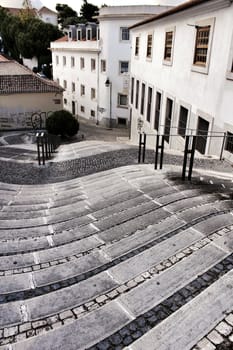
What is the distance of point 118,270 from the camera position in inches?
145

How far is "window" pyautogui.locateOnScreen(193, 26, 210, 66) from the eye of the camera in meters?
9.46

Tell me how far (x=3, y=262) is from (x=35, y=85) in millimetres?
18219

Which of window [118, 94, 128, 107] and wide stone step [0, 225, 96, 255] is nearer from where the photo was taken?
wide stone step [0, 225, 96, 255]

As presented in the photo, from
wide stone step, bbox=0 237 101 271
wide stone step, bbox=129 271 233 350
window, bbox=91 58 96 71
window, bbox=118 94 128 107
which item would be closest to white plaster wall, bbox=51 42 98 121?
window, bbox=91 58 96 71

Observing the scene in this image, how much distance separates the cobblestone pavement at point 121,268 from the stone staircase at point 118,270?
0.04ft

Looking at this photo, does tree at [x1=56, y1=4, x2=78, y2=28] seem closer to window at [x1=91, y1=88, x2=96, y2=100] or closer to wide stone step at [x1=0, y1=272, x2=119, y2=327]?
window at [x1=91, y1=88, x2=96, y2=100]

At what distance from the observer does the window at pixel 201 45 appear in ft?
31.0

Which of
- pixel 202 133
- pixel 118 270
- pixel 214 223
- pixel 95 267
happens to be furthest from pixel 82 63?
pixel 118 270

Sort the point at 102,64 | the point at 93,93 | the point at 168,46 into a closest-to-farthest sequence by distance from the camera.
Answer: the point at 168,46 < the point at 102,64 < the point at 93,93

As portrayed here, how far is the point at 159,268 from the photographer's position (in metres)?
3.66

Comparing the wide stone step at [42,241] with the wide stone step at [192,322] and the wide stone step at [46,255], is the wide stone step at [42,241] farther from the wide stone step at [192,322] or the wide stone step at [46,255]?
the wide stone step at [192,322]

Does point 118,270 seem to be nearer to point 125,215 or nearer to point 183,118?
point 125,215

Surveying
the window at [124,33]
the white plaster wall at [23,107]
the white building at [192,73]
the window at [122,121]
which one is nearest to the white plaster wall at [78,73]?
the window at [122,121]

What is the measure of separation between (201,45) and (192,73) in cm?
93
